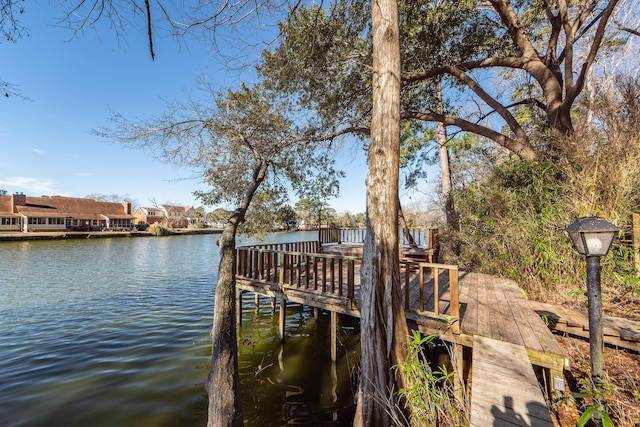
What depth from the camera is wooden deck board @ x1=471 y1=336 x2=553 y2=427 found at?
1899 millimetres

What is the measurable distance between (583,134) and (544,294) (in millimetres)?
3049

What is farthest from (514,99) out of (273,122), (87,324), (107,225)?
(107,225)

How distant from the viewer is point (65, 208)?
36781 millimetres

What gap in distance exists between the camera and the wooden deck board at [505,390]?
1.90 meters

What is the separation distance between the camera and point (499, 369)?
2.58m

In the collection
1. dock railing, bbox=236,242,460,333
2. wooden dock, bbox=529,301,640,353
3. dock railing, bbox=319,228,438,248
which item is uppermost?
dock railing, bbox=319,228,438,248

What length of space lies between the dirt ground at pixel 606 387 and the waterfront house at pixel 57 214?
49096 millimetres

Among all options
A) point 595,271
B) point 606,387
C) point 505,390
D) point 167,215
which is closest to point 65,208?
point 167,215

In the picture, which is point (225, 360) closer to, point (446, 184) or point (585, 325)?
point (585, 325)

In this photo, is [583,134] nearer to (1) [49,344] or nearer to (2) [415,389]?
(2) [415,389]

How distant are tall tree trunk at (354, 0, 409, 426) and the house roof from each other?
47245 millimetres

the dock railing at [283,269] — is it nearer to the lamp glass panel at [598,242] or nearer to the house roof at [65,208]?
the lamp glass panel at [598,242]

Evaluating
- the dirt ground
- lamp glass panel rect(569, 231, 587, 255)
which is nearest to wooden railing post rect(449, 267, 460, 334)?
the dirt ground

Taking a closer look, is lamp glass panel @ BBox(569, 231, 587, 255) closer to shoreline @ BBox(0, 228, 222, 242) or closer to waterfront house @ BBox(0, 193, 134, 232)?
shoreline @ BBox(0, 228, 222, 242)
